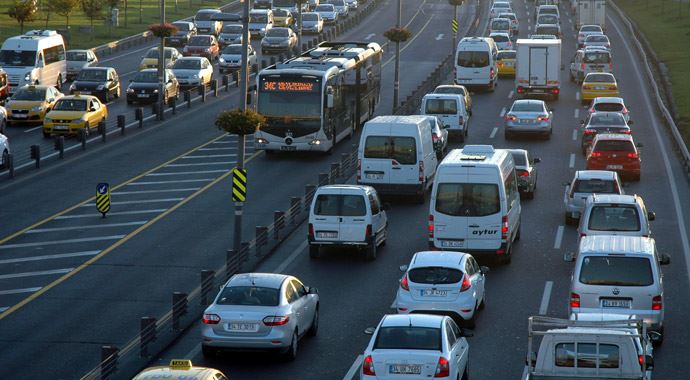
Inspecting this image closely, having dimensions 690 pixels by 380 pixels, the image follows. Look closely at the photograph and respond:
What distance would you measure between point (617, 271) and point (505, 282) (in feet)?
21.2

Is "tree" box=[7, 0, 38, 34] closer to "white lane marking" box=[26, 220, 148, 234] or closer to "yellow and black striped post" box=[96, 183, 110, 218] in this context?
"yellow and black striped post" box=[96, 183, 110, 218]

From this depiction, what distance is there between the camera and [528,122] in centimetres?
5403

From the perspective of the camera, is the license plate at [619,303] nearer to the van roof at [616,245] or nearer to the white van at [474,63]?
the van roof at [616,245]

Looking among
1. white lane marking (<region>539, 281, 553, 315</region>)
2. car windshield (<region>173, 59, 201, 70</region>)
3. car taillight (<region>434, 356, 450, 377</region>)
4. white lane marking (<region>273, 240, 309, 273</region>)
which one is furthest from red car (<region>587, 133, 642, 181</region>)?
car windshield (<region>173, 59, 201, 70</region>)

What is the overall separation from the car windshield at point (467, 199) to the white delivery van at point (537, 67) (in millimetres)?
33133

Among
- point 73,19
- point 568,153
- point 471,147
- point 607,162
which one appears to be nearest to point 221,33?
point 73,19

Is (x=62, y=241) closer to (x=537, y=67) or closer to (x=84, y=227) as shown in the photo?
(x=84, y=227)

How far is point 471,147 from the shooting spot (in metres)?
35.9

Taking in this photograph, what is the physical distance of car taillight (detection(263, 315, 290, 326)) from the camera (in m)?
24.1

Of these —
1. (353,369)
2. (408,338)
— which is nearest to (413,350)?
(408,338)

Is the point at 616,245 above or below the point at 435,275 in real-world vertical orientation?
above

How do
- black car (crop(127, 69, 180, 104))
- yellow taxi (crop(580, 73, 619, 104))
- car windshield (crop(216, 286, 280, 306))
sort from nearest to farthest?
car windshield (crop(216, 286, 280, 306)), black car (crop(127, 69, 180, 104)), yellow taxi (crop(580, 73, 619, 104))

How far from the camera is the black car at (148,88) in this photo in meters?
63.0

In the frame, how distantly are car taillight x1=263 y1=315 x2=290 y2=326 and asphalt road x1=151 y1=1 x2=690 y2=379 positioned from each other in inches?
33.4
